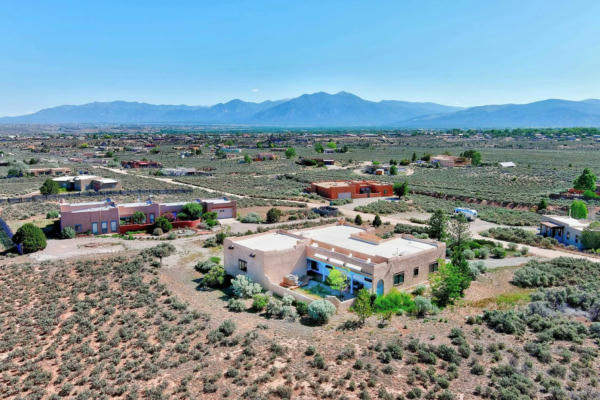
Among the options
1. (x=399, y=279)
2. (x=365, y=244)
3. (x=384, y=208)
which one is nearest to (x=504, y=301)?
(x=399, y=279)

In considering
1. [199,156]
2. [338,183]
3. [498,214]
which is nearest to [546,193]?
[498,214]

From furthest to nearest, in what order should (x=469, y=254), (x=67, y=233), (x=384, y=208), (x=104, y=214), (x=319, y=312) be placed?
(x=384, y=208), (x=104, y=214), (x=67, y=233), (x=469, y=254), (x=319, y=312)

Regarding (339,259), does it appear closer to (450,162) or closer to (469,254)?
(469,254)

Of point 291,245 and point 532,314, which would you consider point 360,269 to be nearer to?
point 291,245

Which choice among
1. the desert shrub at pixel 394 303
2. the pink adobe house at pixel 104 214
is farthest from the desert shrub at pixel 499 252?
the pink adobe house at pixel 104 214

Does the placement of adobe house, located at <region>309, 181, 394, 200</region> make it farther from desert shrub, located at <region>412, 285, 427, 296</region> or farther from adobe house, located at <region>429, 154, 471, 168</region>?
adobe house, located at <region>429, 154, 471, 168</region>

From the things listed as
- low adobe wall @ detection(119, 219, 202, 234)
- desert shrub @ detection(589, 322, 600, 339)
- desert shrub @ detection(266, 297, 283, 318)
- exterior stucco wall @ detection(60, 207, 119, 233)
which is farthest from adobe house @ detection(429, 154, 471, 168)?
desert shrub @ detection(266, 297, 283, 318)
